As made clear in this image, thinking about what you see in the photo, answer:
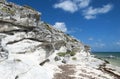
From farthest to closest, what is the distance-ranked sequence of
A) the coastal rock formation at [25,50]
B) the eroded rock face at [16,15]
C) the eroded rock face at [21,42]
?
the eroded rock face at [16,15], the eroded rock face at [21,42], the coastal rock formation at [25,50]

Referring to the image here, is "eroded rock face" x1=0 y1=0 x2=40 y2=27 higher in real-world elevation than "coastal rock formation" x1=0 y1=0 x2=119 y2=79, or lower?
higher

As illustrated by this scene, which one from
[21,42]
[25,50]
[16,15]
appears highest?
[16,15]

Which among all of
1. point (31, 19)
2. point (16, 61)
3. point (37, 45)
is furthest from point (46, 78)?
point (31, 19)

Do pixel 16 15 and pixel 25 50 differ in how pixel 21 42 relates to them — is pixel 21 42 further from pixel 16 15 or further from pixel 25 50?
pixel 16 15

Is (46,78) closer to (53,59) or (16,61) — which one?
(16,61)

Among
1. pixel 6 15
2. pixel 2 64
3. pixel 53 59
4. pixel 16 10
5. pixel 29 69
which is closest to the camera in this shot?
pixel 2 64

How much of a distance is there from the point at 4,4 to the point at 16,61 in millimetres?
16617

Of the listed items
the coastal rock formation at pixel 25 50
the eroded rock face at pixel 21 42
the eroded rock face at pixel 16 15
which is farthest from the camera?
the eroded rock face at pixel 16 15

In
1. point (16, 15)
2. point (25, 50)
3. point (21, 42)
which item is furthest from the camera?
point (16, 15)

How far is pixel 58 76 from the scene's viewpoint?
2934 cm

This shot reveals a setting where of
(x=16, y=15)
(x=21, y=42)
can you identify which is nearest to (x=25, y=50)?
(x=21, y=42)

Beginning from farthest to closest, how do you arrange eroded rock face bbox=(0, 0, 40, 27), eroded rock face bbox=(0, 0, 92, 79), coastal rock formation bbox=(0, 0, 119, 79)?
eroded rock face bbox=(0, 0, 40, 27) → eroded rock face bbox=(0, 0, 92, 79) → coastal rock formation bbox=(0, 0, 119, 79)

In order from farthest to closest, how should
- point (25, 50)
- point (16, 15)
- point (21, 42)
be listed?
point (16, 15) < point (21, 42) < point (25, 50)

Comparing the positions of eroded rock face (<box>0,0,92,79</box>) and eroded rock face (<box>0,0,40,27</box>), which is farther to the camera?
eroded rock face (<box>0,0,40,27</box>)
